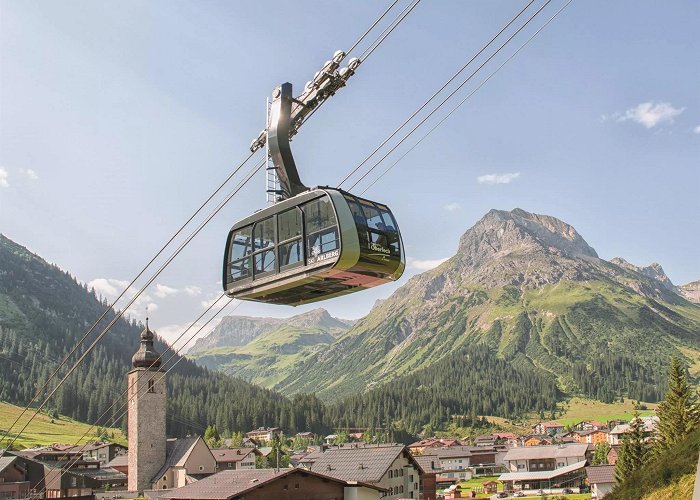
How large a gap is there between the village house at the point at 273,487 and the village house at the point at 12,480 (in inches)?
1460

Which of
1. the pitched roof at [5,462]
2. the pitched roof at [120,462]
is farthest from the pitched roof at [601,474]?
the pitched roof at [120,462]

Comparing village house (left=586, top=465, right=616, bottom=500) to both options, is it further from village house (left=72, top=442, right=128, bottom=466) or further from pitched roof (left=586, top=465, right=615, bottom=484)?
village house (left=72, top=442, right=128, bottom=466)

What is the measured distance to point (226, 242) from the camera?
909 inches

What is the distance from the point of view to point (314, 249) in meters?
19.7

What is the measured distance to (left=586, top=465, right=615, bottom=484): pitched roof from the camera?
291 ft

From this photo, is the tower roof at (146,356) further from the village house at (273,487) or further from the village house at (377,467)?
the village house at (273,487)

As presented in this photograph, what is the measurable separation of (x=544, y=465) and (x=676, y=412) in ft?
273

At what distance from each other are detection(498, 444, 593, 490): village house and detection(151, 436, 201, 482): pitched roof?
5945 centimetres

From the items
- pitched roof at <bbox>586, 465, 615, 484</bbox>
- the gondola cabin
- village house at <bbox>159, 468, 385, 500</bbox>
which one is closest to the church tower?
village house at <bbox>159, 468, 385, 500</bbox>

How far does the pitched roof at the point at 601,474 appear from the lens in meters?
88.6

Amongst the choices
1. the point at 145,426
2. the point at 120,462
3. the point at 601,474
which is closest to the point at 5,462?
the point at 145,426

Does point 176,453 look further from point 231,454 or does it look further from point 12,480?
point 231,454

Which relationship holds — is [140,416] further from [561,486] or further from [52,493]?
[561,486]

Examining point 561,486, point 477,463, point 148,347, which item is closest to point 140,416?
point 148,347
